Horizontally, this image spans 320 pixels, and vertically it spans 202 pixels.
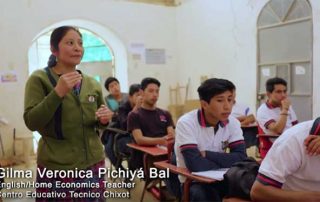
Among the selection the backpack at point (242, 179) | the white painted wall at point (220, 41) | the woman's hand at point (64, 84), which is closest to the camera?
the woman's hand at point (64, 84)

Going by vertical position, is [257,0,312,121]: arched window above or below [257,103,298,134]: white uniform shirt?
above

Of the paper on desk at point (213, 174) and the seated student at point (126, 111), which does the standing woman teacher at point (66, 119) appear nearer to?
the paper on desk at point (213, 174)

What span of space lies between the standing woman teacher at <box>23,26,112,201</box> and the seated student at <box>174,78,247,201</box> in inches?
26.0

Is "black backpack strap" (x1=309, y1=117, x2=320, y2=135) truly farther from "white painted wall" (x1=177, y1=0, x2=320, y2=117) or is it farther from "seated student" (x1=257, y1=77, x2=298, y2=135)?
"white painted wall" (x1=177, y1=0, x2=320, y2=117)

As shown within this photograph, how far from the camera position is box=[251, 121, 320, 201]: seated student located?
46.2 inches

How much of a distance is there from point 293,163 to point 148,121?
2.25 m

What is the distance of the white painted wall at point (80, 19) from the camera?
5.17 metres

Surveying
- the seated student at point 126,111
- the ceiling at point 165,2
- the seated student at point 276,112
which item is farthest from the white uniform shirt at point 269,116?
the ceiling at point 165,2

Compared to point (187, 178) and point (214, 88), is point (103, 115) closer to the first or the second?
point (187, 178)

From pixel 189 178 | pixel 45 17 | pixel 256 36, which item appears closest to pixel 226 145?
pixel 189 178

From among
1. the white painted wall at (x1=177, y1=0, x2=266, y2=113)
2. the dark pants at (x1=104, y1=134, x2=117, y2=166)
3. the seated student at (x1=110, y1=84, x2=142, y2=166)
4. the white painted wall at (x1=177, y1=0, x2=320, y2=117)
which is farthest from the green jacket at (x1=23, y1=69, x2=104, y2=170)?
the white painted wall at (x1=177, y1=0, x2=266, y2=113)

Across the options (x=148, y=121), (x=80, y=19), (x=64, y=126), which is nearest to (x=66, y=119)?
(x=64, y=126)

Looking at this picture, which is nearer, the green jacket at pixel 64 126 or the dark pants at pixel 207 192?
the green jacket at pixel 64 126

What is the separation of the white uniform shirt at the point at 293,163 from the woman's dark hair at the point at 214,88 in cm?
91
